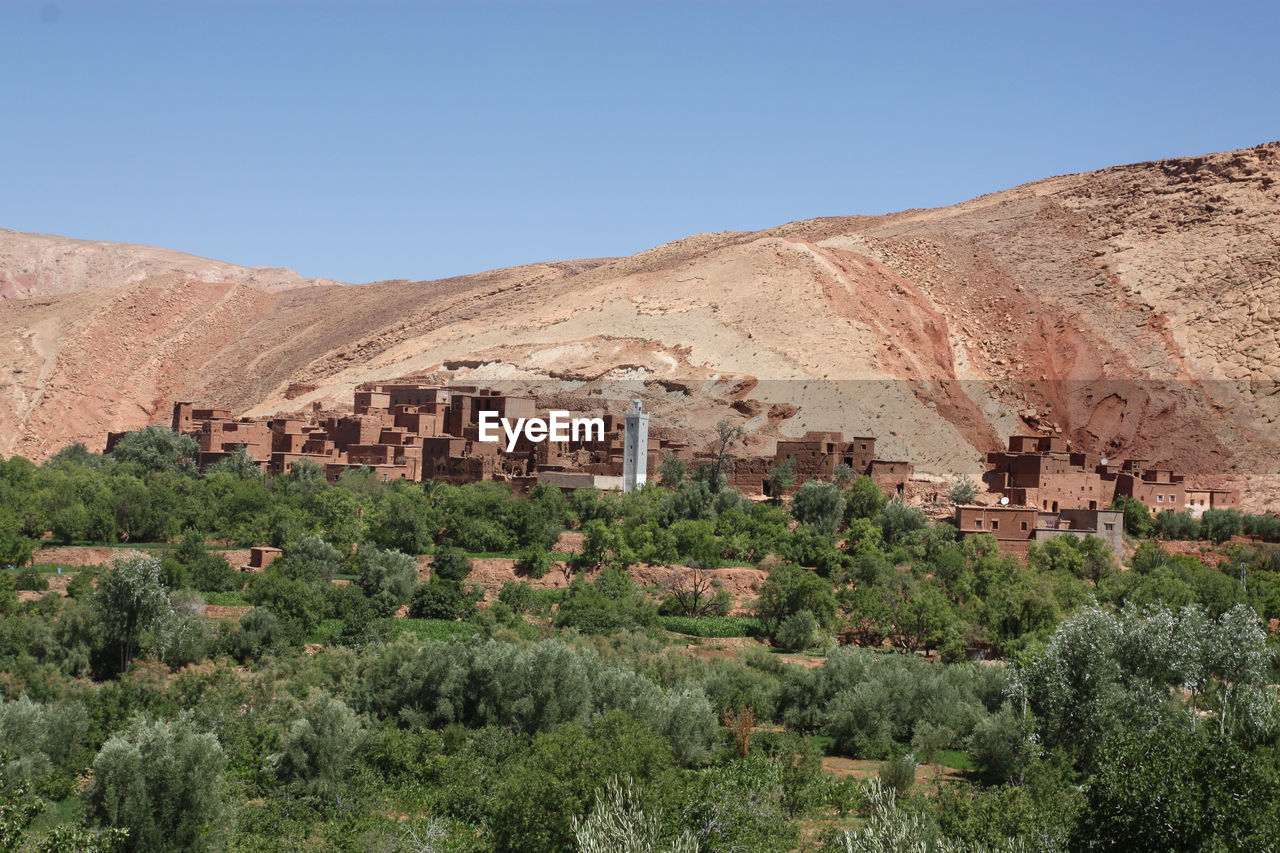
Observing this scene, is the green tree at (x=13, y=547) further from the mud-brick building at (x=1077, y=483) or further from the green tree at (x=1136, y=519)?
the green tree at (x=1136, y=519)

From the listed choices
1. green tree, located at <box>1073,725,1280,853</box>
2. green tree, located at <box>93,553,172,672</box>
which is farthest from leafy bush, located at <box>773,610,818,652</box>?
green tree, located at <box>1073,725,1280,853</box>

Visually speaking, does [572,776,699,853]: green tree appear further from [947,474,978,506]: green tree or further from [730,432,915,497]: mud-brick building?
[730,432,915,497]: mud-brick building

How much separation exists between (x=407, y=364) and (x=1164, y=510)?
37988 millimetres

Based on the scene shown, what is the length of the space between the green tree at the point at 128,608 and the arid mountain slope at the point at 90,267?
116795 mm

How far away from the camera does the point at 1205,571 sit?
126ft

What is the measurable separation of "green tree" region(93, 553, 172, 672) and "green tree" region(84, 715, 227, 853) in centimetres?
969

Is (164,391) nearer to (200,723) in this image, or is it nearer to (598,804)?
(200,723)

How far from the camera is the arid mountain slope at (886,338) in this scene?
58.8 meters

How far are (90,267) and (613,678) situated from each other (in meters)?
138

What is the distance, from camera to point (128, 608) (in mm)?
28625

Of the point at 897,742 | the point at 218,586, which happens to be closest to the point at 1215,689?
the point at 897,742

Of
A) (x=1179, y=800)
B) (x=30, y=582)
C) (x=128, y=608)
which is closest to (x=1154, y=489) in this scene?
(x=128, y=608)

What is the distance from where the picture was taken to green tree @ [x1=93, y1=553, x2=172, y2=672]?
28.5 metres

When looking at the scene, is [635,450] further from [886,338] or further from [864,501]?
[886,338]
